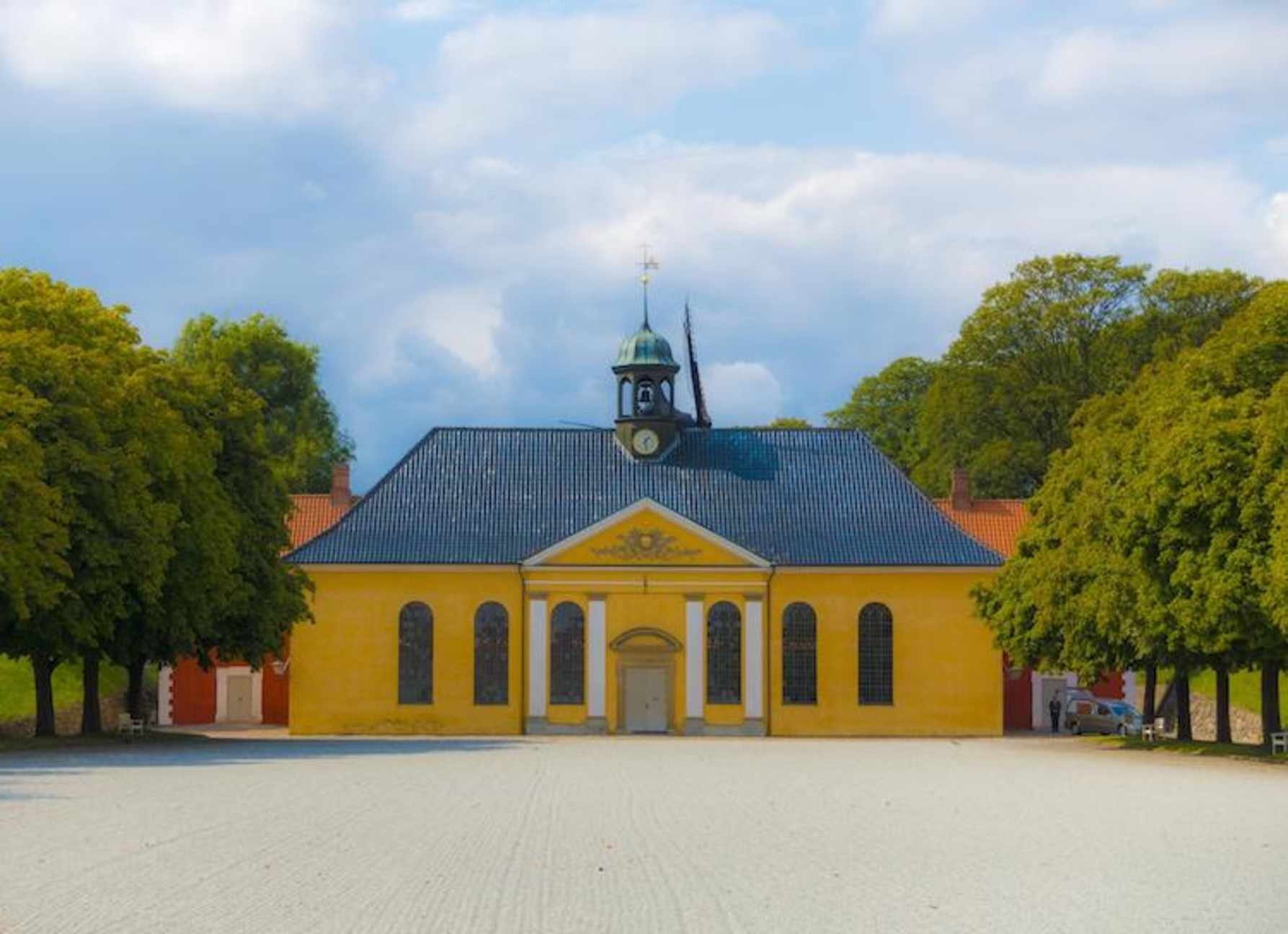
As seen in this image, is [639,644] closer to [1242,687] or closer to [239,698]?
[239,698]

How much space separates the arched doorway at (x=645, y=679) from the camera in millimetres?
70125

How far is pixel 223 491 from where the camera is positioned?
57.1m

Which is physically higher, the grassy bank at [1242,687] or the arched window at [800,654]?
the arched window at [800,654]

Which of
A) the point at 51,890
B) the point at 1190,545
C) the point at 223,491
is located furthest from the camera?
the point at 223,491

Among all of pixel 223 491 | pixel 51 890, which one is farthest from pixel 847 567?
pixel 51 890

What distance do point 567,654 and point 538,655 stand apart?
0.95 m

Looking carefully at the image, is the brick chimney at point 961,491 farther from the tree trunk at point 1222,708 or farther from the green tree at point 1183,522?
the tree trunk at point 1222,708

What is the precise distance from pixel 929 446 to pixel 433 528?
28814 mm

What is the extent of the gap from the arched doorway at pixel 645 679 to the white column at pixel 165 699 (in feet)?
57.4

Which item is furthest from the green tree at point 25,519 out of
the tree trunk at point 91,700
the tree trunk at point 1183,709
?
the tree trunk at point 1183,709

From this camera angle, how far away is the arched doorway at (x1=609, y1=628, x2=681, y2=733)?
230 ft

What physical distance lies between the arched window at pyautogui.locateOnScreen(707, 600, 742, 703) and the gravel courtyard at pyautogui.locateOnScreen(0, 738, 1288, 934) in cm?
2809

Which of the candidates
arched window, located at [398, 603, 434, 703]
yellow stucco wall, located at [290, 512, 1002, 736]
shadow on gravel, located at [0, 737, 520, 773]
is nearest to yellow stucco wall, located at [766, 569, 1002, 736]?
yellow stucco wall, located at [290, 512, 1002, 736]

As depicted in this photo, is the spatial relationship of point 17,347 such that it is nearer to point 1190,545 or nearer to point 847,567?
point 1190,545
